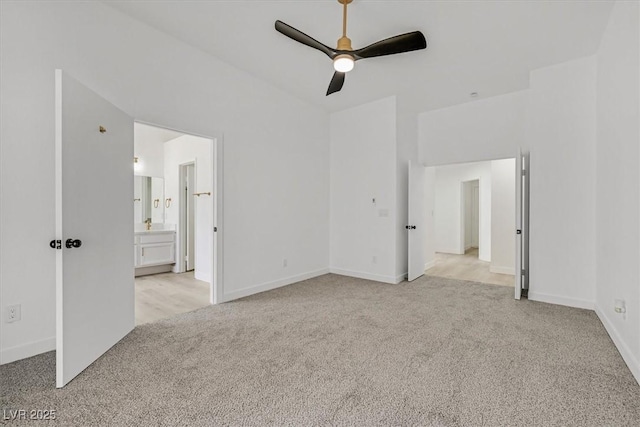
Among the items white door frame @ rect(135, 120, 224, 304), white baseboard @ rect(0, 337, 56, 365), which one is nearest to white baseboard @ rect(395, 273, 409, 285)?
white door frame @ rect(135, 120, 224, 304)

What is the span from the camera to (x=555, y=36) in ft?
9.45

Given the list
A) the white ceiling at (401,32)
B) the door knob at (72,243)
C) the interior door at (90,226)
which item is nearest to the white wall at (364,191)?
the white ceiling at (401,32)

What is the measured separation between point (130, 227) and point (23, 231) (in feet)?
2.26

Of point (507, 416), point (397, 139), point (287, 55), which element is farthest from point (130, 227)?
point (397, 139)

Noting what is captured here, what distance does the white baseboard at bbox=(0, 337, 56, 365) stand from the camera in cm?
208

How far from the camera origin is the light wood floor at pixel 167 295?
3.21 metres

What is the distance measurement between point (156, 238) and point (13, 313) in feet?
10.1

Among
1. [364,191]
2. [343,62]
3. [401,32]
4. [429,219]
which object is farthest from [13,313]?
[429,219]

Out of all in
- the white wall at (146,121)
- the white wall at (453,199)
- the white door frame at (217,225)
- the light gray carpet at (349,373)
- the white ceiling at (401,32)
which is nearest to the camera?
the light gray carpet at (349,373)

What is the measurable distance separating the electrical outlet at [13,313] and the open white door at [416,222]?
4.30m

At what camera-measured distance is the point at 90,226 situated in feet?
7.00

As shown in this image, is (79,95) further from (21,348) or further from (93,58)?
(21,348)

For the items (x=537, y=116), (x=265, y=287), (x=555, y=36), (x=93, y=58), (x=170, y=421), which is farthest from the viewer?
(x=265, y=287)

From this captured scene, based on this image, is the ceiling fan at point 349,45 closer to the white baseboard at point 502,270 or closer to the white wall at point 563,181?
the white wall at point 563,181
